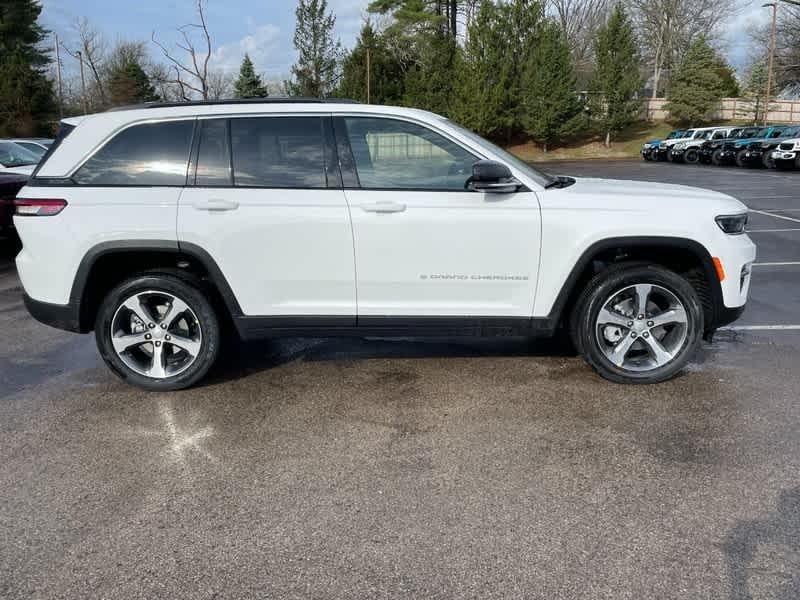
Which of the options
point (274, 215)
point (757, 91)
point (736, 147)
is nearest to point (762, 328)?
point (274, 215)

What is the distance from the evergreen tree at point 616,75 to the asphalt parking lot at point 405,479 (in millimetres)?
42451

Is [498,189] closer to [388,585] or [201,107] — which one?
[201,107]

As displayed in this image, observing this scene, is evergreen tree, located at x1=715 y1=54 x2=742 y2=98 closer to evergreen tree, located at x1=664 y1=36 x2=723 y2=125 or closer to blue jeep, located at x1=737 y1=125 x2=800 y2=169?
evergreen tree, located at x1=664 y1=36 x2=723 y2=125

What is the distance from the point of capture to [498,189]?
4250mm

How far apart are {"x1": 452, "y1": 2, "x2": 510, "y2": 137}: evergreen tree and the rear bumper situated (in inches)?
1510

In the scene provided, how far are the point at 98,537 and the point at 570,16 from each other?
66.0 meters

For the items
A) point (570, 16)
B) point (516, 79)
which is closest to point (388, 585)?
point (516, 79)

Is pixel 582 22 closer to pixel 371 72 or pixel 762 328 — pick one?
pixel 371 72

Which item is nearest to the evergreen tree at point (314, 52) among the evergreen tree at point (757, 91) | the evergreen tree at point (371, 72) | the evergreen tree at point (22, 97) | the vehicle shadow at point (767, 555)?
the evergreen tree at point (371, 72)

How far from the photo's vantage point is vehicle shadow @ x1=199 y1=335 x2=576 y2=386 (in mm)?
5285

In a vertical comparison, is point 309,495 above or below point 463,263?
below

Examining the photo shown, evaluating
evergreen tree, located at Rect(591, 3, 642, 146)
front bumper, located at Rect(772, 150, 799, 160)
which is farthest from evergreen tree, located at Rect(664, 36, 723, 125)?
front bumper, located at Rect(772, 150, 799, 160)

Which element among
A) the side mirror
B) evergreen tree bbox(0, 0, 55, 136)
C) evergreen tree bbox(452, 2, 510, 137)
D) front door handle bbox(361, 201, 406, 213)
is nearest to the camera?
the side mirror

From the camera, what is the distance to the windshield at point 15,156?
1155cm
